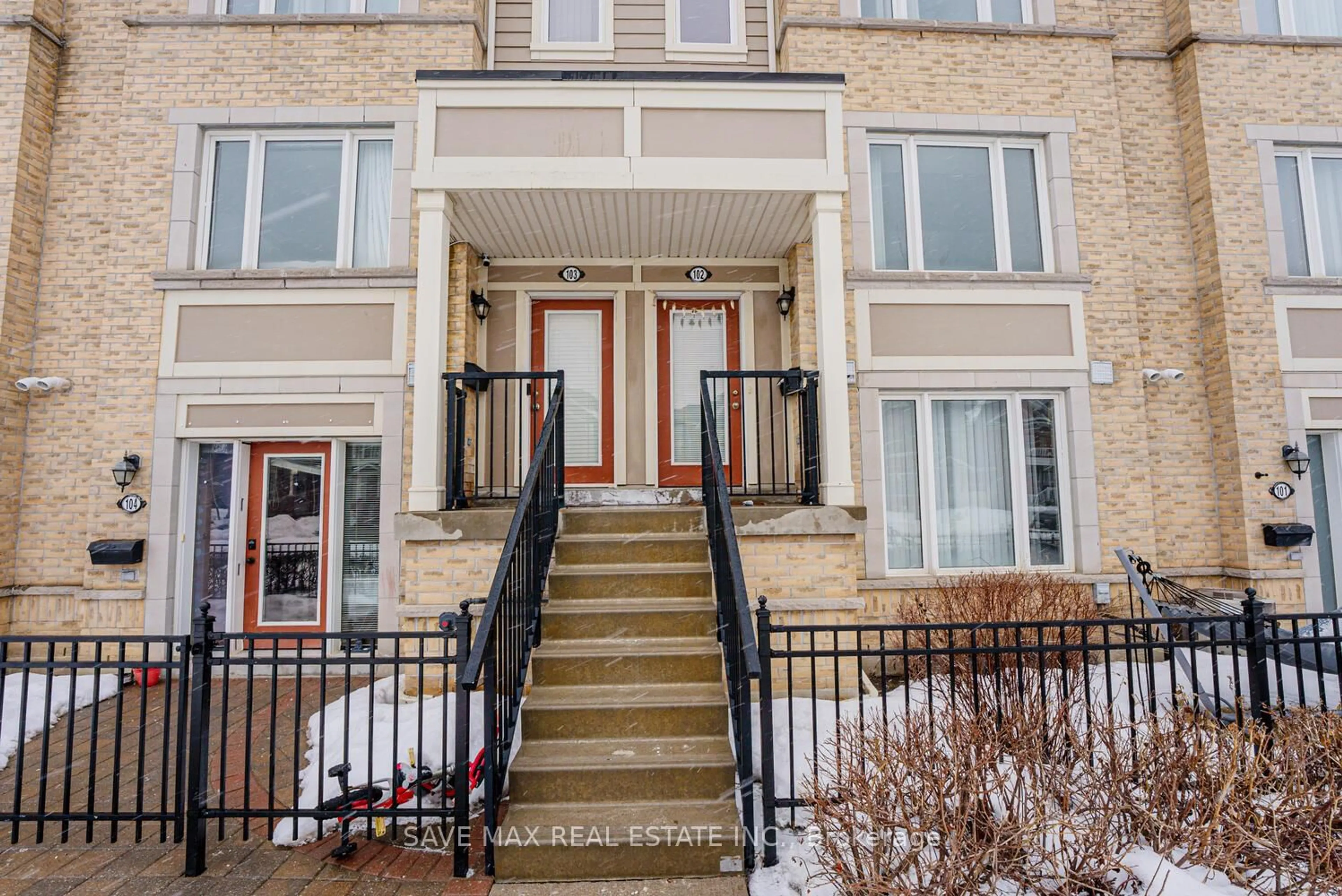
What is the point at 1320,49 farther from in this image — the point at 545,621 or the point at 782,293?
the point at 545,621

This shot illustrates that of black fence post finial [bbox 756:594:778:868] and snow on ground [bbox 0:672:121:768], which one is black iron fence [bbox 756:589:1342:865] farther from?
snow on ground [bbox 0:672:121:768]

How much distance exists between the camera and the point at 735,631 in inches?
142

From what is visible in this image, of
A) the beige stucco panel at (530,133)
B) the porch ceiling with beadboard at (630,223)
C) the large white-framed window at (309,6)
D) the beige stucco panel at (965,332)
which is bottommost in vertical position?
the beige stucco panel at (965,332)

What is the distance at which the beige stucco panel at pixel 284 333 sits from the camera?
6.59 m

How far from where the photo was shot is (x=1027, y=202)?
23.6 ft

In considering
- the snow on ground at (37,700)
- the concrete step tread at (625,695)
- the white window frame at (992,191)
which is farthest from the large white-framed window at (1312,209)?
the snow on ground at (37,700)

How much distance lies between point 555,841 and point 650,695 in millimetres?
965

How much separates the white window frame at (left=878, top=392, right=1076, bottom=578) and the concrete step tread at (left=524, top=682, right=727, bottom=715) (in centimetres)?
338

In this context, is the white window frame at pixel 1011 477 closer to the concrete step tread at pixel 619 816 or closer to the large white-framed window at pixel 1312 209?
the large white-framed window at pixel 1312 209

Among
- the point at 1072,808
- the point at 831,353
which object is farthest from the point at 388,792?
the point at 831,353

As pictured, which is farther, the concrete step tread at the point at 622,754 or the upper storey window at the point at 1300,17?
the upper storey window at the point at 1300,17

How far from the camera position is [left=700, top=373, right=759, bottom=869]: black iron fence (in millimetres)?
3184

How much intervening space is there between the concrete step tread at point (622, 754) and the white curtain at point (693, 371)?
3.89m

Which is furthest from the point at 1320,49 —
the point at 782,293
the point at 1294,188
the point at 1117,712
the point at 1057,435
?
the point at 1117,712
